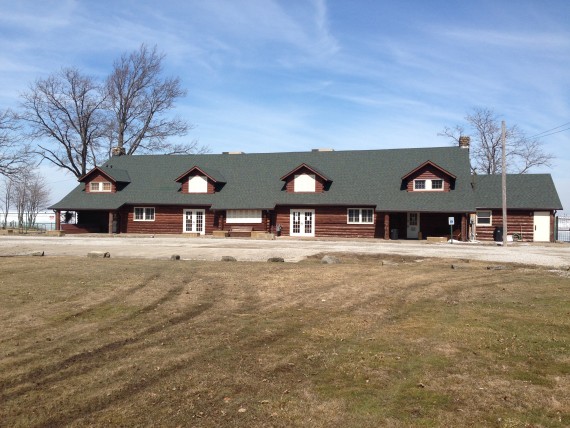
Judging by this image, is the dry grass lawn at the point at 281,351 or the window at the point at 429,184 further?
the window at the point at 429,184

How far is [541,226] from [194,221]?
92.8 ft

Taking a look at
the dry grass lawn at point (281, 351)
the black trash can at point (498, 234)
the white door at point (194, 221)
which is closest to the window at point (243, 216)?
the white door at point (194, 221)

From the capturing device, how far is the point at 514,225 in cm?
3962

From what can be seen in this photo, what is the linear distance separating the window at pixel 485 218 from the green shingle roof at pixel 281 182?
1346 millimetres

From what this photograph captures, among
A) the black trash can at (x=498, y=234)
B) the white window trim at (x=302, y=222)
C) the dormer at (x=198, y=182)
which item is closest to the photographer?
the black trash can at (x=498, y=234)

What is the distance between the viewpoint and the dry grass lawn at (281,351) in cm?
557

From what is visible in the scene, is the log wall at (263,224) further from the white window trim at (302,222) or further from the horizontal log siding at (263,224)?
the white window trim at (302,222)

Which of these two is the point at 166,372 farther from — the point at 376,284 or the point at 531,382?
the point at 376,284

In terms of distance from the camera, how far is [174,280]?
567 inches

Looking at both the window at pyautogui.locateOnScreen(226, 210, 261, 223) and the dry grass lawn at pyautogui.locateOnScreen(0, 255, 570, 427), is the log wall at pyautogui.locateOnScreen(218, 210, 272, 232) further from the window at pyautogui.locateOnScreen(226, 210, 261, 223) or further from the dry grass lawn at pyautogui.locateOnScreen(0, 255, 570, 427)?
the dry grass lawn at pyautogui.locateOnScreen(0, 255, 570, 427)

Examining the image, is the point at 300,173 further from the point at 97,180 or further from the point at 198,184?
the point at 97,180

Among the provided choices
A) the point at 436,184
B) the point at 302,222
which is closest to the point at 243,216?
the point at 302,222

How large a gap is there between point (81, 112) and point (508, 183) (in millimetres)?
46267

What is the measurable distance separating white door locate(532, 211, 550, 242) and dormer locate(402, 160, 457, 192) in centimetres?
713
